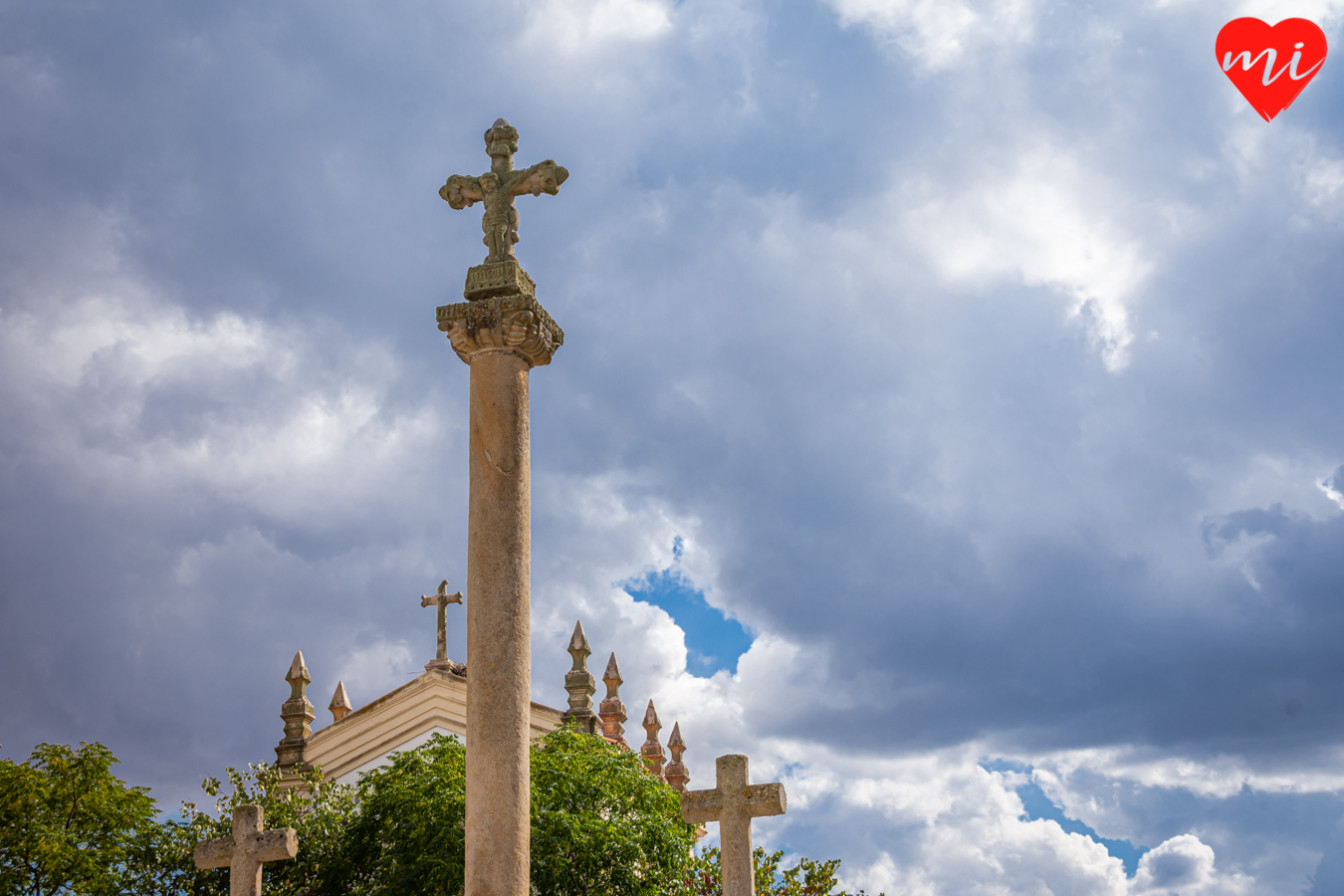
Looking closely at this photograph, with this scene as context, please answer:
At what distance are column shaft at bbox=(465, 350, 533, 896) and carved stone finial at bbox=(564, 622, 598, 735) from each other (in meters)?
14.8

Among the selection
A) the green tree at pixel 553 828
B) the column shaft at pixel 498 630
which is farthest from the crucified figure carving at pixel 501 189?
the green tree at pixel 553 828

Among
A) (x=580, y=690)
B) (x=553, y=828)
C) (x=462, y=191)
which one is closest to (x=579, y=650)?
(x=580, y=690)

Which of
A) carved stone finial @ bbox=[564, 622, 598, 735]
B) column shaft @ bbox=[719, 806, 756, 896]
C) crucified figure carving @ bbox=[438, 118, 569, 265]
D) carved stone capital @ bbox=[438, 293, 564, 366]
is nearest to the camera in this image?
carved stone capital @ bbox=[438, 293, 564, 366]

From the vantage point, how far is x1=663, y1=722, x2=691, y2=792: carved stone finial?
30781mm

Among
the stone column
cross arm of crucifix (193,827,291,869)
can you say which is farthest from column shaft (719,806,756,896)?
cross arm of crucifix (193,827,291,869)

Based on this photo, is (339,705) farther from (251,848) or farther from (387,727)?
(251,848)

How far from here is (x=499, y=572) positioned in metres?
10.9

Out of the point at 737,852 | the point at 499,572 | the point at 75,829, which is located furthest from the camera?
the point at 75,829

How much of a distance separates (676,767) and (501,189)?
71.0 feet

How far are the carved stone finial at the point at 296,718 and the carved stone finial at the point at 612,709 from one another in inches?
255

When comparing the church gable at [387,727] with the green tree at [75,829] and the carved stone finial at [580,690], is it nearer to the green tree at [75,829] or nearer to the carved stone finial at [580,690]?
the carved stone finial at [580,690]

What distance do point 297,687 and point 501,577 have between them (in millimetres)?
17745

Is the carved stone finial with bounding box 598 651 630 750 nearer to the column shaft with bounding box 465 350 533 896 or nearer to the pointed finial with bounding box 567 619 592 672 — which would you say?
the pointed finial with bounding box 567 619 592 672

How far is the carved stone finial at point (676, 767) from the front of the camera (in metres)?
30.8
